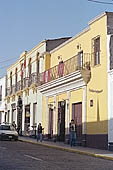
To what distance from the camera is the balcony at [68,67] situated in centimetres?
2659

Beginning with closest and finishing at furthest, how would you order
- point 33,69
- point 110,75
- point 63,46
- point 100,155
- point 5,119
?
point 100,155 < point 110,75 < point 63,46 < point 33,69 < point 5,119

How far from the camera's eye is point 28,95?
1622 inches

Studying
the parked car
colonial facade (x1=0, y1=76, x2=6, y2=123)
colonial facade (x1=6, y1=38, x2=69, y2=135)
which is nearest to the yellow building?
colonial facade (x1=6, y1=38, x2=69, y2=135)

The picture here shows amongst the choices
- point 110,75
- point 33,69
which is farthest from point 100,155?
point 33,69

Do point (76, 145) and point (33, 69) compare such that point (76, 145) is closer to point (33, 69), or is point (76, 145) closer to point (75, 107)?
point (75, 107)

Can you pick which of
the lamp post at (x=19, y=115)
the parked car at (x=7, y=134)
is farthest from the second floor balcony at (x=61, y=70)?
the parked car at (x=7, y=134)

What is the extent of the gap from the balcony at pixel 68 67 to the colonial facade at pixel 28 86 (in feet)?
6.52

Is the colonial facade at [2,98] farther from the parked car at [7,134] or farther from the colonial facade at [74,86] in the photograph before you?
the parked car at [7,134]

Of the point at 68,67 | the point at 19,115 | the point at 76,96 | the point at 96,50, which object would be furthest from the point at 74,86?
the point at 19,115

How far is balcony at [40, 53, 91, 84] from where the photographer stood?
26.6m

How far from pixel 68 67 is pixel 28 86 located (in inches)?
464

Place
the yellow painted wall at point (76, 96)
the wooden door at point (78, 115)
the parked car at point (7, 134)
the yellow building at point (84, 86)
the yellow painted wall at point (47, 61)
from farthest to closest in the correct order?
the yellow painted wall at point (47, 61)
the parked car at point (7, 134)
the wooden door at point (78, 115)
the yellow painted wall at point (76, 96)
the yellow building at point (84, 86)

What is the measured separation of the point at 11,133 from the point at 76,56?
928cm

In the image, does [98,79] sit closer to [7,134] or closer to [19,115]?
[7,134]
